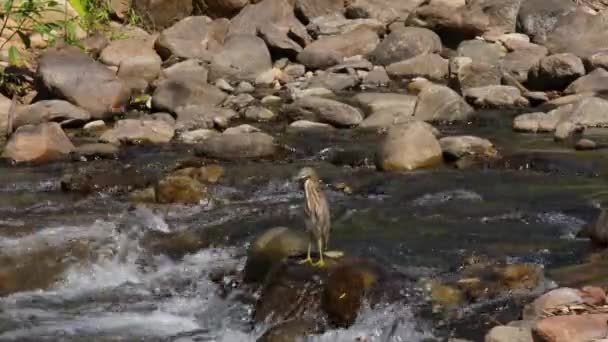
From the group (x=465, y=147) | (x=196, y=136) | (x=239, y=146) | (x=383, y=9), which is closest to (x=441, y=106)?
(x=465, y=147)

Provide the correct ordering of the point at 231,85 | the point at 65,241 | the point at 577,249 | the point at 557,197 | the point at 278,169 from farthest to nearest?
the point at 231,85
the point at 278,169
the point at 557,197
the point at 65,241
the point at 577,249

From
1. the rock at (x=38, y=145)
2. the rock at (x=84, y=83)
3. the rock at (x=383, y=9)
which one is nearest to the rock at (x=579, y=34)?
the rock at (x=383, y=9)

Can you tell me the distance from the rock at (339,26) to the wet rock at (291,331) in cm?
1023

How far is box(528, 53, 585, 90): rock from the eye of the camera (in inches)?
517

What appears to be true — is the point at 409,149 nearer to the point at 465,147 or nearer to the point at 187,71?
the point at 465,147

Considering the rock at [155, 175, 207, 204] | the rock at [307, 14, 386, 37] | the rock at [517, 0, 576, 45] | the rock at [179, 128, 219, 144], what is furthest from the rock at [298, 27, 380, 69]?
the rock at [155, 175, 207, 204]

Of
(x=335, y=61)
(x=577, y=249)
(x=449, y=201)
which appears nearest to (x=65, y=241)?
(x=449, y=201)

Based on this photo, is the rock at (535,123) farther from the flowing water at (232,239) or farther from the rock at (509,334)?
the rock at (509,334)

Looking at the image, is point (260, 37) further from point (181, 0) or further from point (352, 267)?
point (352, 267)

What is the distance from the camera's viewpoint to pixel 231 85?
14172mm

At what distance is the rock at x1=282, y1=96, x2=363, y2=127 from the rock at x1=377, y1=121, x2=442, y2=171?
6.22 feet

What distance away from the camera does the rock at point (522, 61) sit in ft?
45.0

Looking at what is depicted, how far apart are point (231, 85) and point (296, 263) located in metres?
8.21

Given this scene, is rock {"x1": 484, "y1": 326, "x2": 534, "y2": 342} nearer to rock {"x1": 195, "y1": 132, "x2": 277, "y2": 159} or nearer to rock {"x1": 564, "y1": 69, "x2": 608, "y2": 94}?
rock {"x1": 195, "y1": 132, "x2": 277, "y2": 159}
